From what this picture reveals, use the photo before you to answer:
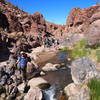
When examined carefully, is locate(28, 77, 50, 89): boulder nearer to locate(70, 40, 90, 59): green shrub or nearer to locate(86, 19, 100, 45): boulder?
locate(70, 40, 90, 59): green shrub

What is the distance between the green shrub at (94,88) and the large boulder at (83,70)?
127 centimetres

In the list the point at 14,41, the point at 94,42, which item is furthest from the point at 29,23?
the point at 94,42

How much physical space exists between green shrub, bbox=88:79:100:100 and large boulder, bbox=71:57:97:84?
127 centimetres

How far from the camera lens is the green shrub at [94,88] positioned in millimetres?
9359

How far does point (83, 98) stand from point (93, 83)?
3.32 feet

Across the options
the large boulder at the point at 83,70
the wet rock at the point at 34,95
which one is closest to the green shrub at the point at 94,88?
the large boulder at the point at 83,70

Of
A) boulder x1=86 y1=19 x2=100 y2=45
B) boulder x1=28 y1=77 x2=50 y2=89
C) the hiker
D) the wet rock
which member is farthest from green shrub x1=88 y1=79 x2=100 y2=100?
boulder x1=86 y1=19 x2=100 y2=45

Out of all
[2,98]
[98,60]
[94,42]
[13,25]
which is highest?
[13,25]

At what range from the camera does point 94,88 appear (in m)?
9.80

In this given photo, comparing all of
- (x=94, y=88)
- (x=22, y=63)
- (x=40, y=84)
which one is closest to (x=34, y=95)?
(x=40, y=84)

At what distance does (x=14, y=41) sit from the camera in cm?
4016

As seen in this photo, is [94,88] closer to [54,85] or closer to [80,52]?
[54,85]

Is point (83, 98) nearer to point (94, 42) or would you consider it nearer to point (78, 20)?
point (94, 42)

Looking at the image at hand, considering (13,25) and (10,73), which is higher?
(13,25)
